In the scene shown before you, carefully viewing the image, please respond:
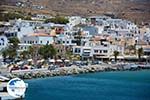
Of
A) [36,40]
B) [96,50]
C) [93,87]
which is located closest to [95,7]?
[96,50]

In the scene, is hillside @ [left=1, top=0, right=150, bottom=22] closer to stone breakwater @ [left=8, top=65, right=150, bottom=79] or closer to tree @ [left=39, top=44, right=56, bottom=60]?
tree @ [left=39, top=44, right=56, bottom=60]

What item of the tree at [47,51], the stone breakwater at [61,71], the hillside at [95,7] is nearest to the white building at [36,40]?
the tree at [47,51]

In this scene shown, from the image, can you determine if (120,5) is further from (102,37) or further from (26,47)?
(26,47)

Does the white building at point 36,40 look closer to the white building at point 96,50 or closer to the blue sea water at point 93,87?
the white building at point 96,50

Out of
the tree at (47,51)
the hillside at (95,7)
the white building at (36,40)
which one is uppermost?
the white building at (36,40)

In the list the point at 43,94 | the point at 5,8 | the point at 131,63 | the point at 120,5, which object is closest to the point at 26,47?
the point at 131,63
